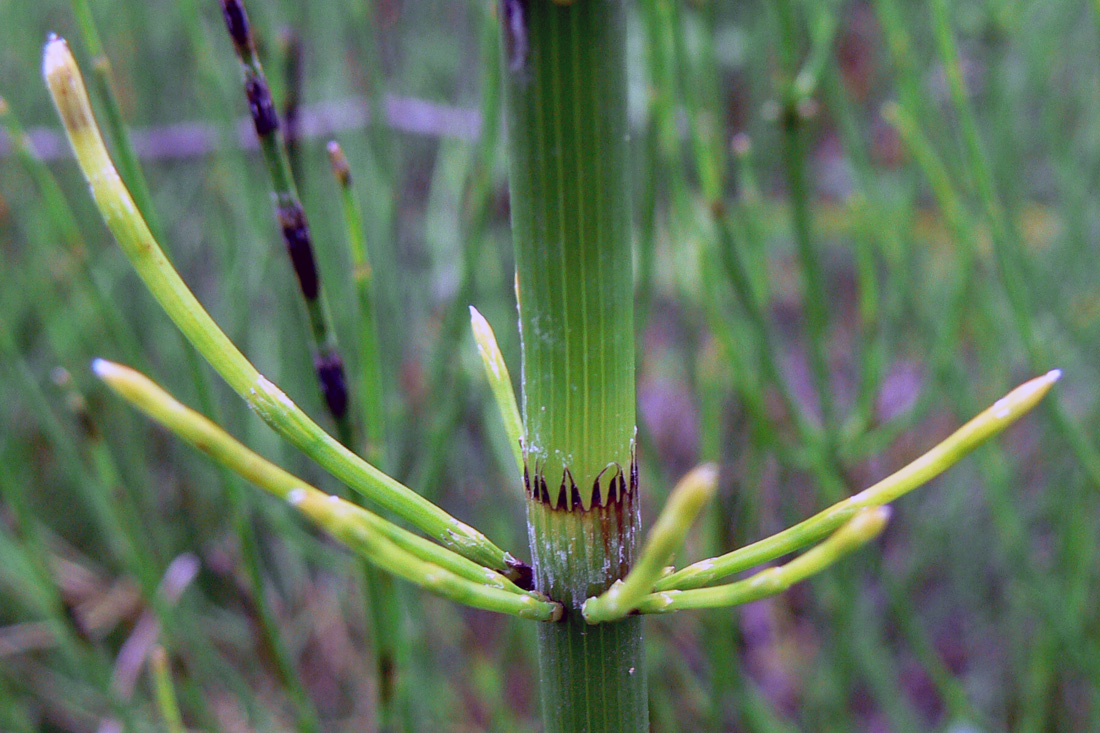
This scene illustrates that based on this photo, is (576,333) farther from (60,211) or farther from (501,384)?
(60,211)

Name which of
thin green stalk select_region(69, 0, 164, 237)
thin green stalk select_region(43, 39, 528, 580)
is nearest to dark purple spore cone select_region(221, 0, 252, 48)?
thin green stalk select_region(43, 39, 528, 580)

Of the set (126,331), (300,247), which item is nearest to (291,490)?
(300,247)

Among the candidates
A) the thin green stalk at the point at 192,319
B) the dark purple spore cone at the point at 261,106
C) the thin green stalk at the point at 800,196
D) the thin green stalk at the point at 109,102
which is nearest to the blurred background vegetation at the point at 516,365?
the thin green stalk at the point at 800,196

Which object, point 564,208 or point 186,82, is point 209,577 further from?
point 564,208

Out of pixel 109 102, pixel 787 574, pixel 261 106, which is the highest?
pixel 109 102

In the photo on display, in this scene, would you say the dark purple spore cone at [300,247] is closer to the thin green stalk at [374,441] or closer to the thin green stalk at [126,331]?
the thin green stalk at [374,441]

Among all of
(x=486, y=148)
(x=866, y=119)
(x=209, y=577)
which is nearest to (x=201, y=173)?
(x=209, y=577)
